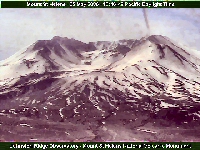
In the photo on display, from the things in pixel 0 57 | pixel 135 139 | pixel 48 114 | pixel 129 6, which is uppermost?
pixel 129 6

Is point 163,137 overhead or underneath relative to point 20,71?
underneath

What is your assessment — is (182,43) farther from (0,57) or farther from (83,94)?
(0,57)

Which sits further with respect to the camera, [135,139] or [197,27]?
[197,27]

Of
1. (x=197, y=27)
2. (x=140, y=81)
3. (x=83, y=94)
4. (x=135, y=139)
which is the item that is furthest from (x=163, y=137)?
(x=197, y=27)

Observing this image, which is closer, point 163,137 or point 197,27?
point 163,137

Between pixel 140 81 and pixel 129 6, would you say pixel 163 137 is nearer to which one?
pixel 140 81

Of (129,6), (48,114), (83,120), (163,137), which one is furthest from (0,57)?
(163,137)
